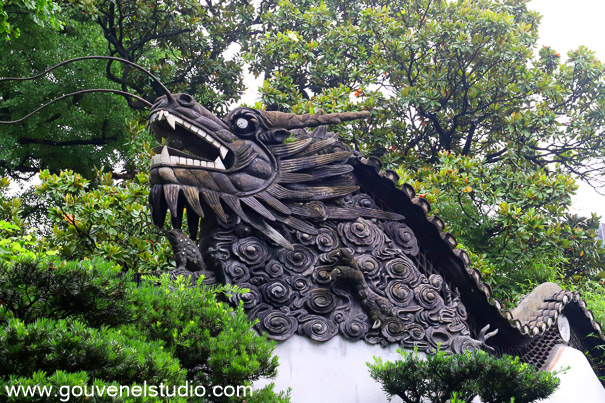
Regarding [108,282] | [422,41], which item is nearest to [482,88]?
[422,41]

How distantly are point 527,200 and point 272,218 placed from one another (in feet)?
15.8

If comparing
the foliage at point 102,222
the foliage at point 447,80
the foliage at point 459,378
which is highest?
the foliage at point 447,80

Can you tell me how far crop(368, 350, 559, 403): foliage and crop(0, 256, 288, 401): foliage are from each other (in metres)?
1.11

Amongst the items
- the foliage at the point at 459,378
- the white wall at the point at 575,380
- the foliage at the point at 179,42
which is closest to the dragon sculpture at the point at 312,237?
the white wall at the point at 575,380

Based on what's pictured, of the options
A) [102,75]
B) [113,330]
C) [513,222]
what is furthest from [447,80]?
[113,330]

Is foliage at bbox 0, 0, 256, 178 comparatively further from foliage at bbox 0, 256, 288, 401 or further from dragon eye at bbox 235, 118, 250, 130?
foliage at bbox 0, 256, 288, 401

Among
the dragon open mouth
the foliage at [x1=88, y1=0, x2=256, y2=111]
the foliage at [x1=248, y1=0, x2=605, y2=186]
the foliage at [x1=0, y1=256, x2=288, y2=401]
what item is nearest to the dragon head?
the dragon open mouth

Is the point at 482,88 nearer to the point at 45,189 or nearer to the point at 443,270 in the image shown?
the point at 443,270

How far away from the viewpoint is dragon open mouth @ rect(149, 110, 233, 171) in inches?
175

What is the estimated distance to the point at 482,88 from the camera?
9.70m

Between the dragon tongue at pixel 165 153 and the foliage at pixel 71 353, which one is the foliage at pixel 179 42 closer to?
the dragon tongue at pixel 165 153

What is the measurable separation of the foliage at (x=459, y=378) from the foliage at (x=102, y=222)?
148 inches

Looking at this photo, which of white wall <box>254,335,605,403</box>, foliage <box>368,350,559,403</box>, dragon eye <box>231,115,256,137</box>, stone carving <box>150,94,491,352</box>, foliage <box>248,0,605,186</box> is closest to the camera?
foliage <box>368,350,559,403</box>

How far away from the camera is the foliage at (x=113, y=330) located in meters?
2.37
